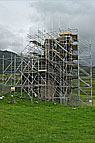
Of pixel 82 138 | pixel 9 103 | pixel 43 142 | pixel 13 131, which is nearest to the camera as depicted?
pixel 43 142

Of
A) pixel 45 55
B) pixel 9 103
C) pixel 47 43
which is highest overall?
pixel 47 43

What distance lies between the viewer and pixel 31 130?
9266 millimetres

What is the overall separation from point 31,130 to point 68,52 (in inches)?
708

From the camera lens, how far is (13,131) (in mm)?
8922

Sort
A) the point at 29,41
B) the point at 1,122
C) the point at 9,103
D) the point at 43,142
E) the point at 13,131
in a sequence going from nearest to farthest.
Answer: the point at 43,142 < the point at 13,131 < the point at 1,122 < the point at 9,103 < the point at 29,41

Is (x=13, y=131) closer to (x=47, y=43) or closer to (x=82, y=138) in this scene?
(x=82, y=138)

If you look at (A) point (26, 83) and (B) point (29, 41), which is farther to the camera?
(B) point (29, 41)

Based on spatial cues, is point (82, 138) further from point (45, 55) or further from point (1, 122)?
point (45, 55)

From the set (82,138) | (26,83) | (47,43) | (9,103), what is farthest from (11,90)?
(82,138)

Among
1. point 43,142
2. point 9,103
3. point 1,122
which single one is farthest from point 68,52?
point 43,142

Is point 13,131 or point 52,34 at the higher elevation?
point 52,34

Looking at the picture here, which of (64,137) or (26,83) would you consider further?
(26,83)

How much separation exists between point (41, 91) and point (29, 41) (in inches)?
294

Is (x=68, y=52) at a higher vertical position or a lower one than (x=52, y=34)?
lower
